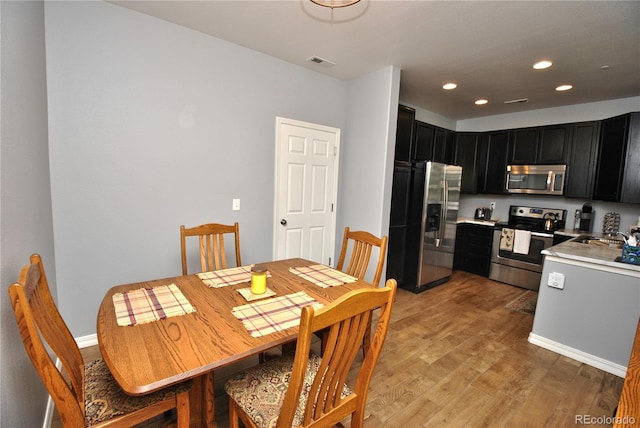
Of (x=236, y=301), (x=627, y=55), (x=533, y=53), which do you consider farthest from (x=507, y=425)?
(x=627, y=55)

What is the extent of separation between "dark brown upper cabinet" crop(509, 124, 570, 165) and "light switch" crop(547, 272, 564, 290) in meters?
2.32

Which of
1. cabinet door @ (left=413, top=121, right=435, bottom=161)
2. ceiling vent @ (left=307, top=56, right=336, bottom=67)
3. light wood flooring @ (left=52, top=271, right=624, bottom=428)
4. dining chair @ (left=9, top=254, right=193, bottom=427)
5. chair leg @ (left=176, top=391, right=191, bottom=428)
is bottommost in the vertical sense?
A: light wood flooring @ (left=52, top=271, right=624, bottom=428)

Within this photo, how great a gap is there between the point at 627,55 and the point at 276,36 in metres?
3.18

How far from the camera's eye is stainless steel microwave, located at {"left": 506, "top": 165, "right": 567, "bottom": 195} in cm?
400

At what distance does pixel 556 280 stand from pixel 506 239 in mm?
1838

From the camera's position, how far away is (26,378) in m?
1.29

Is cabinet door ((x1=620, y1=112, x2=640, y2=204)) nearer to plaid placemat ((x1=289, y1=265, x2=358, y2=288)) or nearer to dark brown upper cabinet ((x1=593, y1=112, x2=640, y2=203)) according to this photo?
dark brown upper cabinet ((x1=593, y1=112, x2=640, y2=203))

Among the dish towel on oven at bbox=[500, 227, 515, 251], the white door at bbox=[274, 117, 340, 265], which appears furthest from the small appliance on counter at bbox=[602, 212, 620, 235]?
the white door at bbox=[274, 117, 340, 265]

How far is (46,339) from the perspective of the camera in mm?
952

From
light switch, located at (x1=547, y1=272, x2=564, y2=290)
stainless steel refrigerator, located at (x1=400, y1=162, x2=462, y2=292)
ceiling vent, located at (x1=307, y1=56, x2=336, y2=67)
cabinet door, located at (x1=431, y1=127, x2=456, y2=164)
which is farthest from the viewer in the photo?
cabinet door, located at (x1=431, y1=127, x2=456, y2=164)

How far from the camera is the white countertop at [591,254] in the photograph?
2.22 metres

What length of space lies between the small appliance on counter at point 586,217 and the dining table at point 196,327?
3994mm

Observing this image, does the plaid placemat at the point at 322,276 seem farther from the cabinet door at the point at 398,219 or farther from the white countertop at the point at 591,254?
the white countertop at the point at 591,254

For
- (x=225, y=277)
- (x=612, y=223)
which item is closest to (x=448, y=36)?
(x=225, y=277)
